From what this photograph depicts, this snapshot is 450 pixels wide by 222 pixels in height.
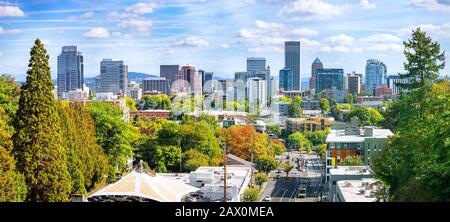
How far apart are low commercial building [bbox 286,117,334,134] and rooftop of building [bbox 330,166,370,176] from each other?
546 millimetres

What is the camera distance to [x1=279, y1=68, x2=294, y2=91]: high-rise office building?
3.11m

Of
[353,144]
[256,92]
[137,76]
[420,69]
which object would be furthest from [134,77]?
[420,69]

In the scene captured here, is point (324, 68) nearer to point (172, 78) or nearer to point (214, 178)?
point (172, 78)

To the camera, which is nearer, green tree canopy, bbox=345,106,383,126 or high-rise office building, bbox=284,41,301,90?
high-rise office building, bbox=284,41,301,90

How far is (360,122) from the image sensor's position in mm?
6203

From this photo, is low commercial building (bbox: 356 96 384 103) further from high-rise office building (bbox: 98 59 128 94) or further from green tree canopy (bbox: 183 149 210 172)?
high-rise office building (bbox: 98 59 128 94)

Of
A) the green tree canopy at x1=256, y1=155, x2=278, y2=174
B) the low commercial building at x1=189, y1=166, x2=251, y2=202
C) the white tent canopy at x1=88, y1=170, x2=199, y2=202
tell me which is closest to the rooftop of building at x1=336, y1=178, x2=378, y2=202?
the green tree canopy at x1=256, y1=155, x2=278, y2=174

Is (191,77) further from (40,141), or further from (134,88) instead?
(40,141)

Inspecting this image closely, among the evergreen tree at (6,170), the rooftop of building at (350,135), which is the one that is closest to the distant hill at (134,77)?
the evergreen tree at (6,170)

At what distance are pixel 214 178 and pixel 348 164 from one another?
1.30 metres

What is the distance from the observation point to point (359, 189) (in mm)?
4281

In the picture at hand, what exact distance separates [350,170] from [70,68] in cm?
309

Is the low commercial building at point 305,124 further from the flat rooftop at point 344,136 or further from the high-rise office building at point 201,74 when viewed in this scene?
the high-rise office building at point 201,74
